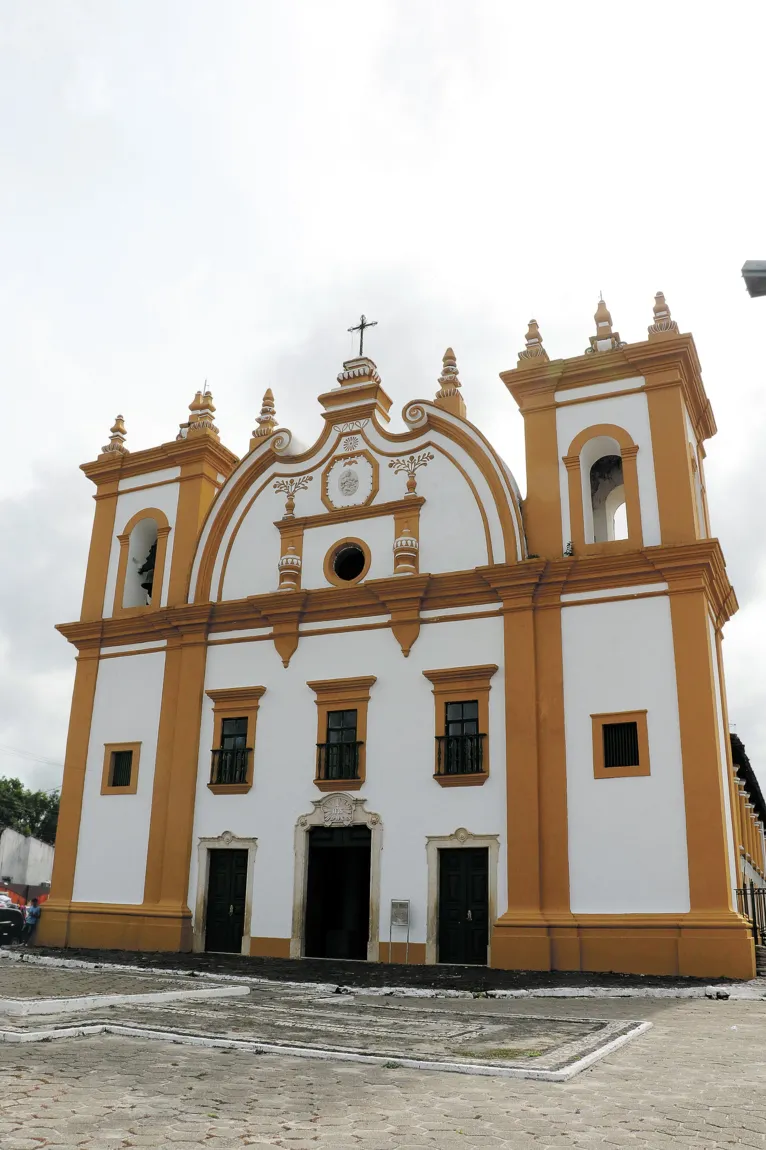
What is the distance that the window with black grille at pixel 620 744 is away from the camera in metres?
17.9

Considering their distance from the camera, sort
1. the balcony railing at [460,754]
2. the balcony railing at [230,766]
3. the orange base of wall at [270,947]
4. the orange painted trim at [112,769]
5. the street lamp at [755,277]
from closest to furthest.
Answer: the street lamp at [755,277] < the balcony railing at [460,754] < the orange base of wall at [270,947] < the balcony railing at [230,766] < the orange painted trim at [112,769]

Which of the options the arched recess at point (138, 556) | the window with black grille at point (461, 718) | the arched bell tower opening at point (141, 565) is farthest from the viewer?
the arched bell tower opening at point (141, 565)

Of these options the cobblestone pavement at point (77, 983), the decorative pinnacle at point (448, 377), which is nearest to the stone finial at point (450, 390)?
the decorative pinnacle at point (448, 377)

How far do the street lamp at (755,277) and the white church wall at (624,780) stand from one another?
12689 millimetres

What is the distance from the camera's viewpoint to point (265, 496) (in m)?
24.0

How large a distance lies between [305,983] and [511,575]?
869 cm

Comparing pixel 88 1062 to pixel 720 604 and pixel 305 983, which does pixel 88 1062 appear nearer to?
pixel 305 983

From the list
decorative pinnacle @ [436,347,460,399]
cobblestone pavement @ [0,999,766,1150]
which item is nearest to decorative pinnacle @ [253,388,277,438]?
decorative pinnacle @ [436,347,460,399]

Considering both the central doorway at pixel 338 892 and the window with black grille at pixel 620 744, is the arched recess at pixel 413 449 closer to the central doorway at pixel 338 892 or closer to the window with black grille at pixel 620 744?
the window with black grille at pixel 620 744

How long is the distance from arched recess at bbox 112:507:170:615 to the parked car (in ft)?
26.8

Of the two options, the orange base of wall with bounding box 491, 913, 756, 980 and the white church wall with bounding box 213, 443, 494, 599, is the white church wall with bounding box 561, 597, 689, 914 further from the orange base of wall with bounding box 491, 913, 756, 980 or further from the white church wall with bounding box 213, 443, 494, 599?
the white church wall with bounding box 213, 443, 494, 599

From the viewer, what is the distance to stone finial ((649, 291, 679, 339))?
2016 centimetres

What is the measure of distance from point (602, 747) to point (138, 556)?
544 inches

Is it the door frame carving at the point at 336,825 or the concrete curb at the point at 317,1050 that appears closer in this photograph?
the concrete curb at the point at 317,1050
